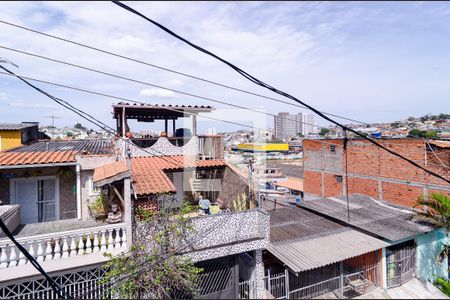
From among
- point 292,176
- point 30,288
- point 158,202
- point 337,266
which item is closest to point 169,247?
point 158,202

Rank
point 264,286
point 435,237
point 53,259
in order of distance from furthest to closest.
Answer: point 435,237, point 264,286, point 53,259

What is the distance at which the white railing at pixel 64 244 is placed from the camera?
18.5 feet

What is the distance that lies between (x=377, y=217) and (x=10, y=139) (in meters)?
19.4

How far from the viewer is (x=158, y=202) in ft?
22.3

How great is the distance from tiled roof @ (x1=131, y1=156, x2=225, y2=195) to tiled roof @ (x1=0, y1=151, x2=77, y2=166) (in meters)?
2.25

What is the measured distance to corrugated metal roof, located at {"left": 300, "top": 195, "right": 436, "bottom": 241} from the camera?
32.4ft

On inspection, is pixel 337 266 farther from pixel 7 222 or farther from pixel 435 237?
pixel 7 222

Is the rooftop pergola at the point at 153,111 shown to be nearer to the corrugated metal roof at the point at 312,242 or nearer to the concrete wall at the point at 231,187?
the concrete wall at the point at 231,187

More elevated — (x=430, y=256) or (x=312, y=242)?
(x=312, y=242)

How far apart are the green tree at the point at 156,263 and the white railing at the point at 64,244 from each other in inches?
17.5

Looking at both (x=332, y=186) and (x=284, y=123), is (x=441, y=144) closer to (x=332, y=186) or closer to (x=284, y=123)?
(x=332, y=186)

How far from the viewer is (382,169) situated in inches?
620

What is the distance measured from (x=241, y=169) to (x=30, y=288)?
24.2ft

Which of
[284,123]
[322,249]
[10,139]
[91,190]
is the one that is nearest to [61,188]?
[91,190]
